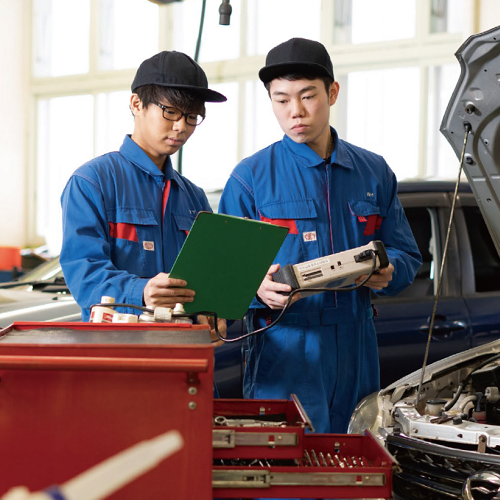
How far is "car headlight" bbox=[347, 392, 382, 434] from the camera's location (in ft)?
6.90

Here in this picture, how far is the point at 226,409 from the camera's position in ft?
4.81

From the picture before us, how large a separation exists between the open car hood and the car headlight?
67 cm

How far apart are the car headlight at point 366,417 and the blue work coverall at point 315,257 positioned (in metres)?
0.08

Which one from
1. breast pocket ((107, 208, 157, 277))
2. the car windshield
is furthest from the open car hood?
the car windshield

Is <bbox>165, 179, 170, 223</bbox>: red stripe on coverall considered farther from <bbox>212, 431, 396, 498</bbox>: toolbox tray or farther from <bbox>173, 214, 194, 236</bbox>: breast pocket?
<bbox>212, 431, 396, 498</bbox>: toolbox tray

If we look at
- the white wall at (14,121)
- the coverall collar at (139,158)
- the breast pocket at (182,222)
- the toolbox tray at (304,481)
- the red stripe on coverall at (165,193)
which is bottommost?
the toolbox tray at (304,481)

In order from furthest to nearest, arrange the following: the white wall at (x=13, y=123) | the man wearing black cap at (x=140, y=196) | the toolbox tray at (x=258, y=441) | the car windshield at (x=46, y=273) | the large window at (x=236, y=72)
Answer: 1. the white wall at (x=13, y=123)
2. the large window at (x=236, y=72)
3. the car windshield at (x=46, y=273)
4. the man wearing black cap at (x=140, y=196)
5. the toolbox tray at (x=258, y=441)

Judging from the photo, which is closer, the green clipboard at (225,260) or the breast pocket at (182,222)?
the green clipboard at (225,260)

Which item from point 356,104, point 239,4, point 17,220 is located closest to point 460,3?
point 356,104

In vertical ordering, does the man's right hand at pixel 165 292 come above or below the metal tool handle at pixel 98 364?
above

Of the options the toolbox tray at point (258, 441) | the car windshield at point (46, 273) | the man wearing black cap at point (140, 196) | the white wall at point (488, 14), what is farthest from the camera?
the white wall at point (488, 14)

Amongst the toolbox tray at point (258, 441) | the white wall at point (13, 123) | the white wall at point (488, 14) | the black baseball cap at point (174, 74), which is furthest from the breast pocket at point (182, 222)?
the white wall at point (13, 123)

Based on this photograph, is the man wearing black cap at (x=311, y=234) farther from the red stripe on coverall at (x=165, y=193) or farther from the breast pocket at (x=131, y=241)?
the breast pocket at (x=131, y=241)

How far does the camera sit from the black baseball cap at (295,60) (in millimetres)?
2232
